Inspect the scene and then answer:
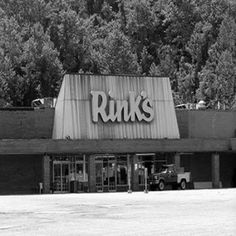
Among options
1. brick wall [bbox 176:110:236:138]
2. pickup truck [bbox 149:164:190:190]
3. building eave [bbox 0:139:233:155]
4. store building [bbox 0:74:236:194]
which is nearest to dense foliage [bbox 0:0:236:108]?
brick wall [bbox 176:110:236:138]

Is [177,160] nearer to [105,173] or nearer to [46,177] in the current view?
[105,173]

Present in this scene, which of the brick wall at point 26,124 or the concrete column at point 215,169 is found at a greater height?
the brick wall at point 26,124

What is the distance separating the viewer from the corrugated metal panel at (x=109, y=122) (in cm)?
5653

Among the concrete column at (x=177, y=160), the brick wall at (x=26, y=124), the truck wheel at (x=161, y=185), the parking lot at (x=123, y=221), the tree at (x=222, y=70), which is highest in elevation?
the tree at (x=222, y=70)

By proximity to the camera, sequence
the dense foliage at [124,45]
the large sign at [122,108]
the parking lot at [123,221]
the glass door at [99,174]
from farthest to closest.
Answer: the dense foliage at [124,45] → the glass door at [99,174] → the large sign at [122,108] → the parking lot at [123,221]

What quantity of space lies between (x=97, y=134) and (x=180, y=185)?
8019 mm

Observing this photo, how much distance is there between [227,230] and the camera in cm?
1867

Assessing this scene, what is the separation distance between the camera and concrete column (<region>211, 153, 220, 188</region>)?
6097 cm

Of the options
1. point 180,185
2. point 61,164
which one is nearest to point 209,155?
point 180,185

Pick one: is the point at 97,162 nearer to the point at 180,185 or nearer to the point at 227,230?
the point at 180,185

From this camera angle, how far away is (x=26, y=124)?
57312mm

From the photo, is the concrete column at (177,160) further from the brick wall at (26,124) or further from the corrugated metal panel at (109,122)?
the brick wall at (26,124)

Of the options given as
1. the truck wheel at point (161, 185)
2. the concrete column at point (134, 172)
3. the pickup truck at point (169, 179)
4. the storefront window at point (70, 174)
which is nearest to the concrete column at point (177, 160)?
the pickup truck at point (169, 179)

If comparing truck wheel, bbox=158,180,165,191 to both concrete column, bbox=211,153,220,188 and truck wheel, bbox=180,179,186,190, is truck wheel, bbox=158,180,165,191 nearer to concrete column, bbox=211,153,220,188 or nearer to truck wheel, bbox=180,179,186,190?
truck wheel, bbox=180,179,186,190
